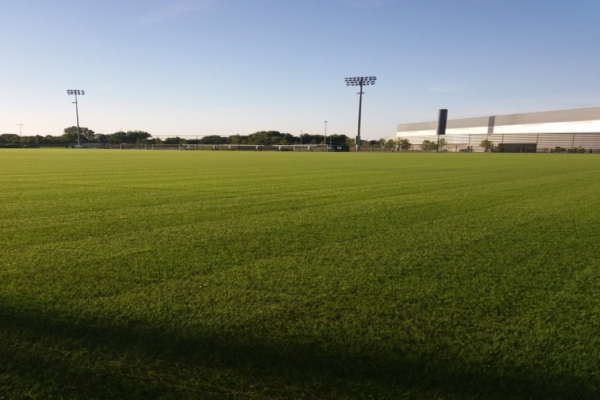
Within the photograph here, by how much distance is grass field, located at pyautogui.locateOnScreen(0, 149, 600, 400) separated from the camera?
139 centimetres

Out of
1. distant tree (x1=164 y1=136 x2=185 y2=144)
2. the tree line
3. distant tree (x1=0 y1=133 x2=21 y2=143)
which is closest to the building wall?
the tree line

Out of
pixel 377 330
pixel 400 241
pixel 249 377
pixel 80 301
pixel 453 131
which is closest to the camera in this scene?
pixel 249 377

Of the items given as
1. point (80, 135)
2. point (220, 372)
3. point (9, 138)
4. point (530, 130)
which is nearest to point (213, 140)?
point (80, 135)

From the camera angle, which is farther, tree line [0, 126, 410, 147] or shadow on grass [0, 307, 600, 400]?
tree line [0, 126, 410, 147]

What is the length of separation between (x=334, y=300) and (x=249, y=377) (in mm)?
772

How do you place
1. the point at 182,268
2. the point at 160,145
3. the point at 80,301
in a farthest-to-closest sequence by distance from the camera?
1. the point at 160,145
2. the point at 182,268
3. the point at 80,301

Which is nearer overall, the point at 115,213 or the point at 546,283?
the point at 546,283

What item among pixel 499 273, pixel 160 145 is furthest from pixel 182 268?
pixel 160 145

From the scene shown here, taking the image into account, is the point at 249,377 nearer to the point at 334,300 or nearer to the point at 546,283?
the point at 334,300

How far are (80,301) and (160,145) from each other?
6760 cm

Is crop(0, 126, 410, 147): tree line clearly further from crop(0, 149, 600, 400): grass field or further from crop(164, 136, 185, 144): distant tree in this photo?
crop(0, 149, 600, 400): grass field

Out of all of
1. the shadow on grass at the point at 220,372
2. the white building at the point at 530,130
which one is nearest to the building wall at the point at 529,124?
the white building at the point at 530,130

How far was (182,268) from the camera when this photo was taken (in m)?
2.53

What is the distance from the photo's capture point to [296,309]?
6.43ft
